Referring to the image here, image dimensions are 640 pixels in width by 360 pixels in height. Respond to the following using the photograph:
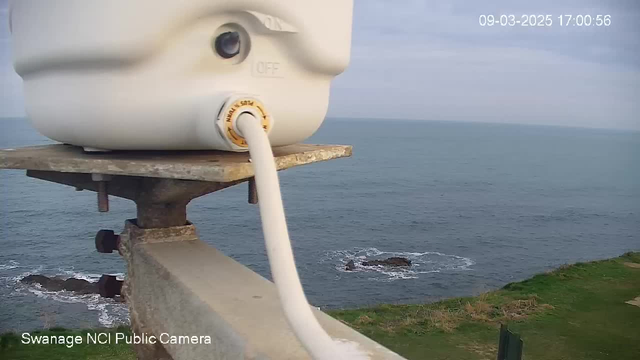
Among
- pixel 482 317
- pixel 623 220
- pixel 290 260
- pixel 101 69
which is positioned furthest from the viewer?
pixel 623 220

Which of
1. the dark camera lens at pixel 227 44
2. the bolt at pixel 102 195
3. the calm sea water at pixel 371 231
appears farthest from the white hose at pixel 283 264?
the calm sea water at pixel 371 231

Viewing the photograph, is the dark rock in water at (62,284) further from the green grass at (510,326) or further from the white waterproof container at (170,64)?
the white waterproof container at (170,64)

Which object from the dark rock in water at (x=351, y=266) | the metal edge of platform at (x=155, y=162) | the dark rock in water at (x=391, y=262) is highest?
the metal edge of platform at (x=155, y=162)

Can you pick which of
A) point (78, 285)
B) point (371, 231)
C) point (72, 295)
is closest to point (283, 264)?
point (72, 295)

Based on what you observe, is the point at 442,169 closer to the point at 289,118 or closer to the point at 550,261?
the point at 550,261

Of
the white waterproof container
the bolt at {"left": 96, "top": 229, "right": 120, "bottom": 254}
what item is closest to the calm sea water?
the bolt at {"left": 96, "top": 229, "right": 120, "bottom": 254}

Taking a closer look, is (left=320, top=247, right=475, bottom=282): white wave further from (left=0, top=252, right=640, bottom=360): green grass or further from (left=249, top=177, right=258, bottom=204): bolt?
(left=249, top=177, right=258, bottom=204): bolt

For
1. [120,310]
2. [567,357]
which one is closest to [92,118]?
[567,357]
